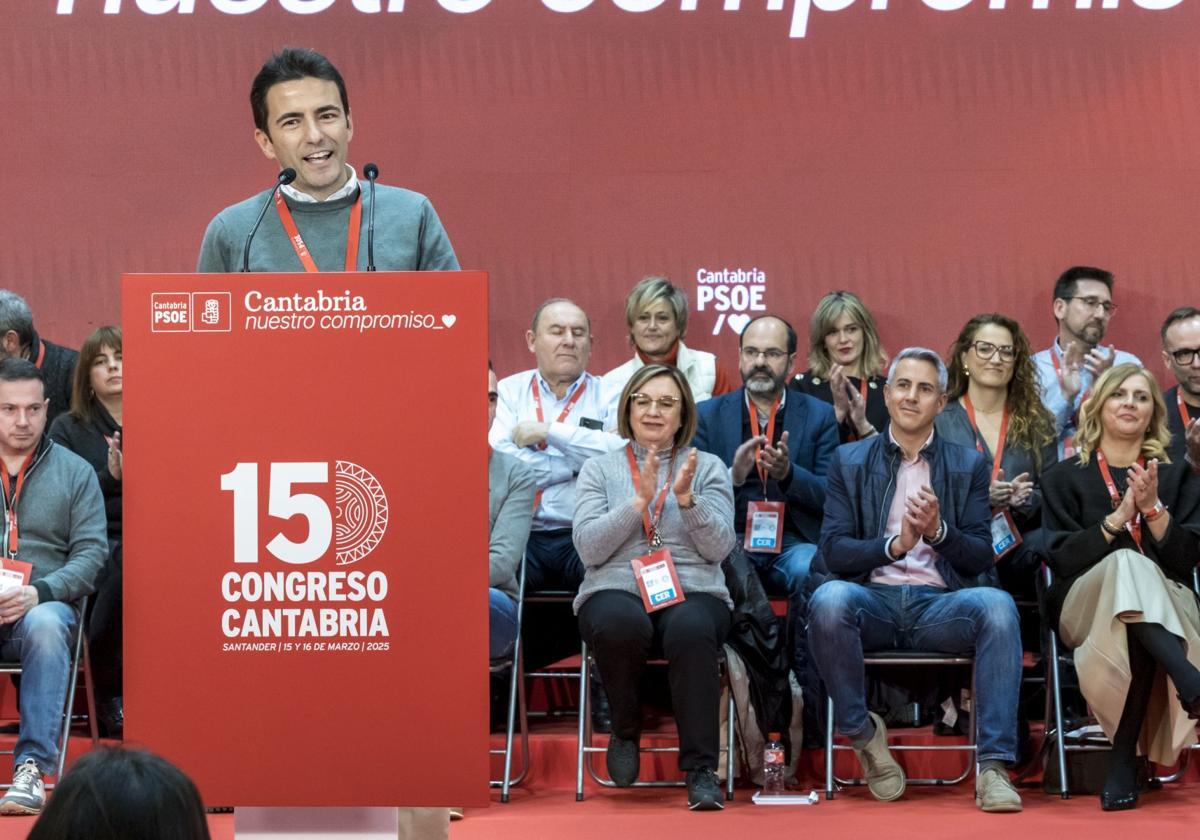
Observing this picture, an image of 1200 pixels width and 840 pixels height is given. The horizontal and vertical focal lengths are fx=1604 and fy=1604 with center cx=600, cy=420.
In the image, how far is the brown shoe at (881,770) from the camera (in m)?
4.54

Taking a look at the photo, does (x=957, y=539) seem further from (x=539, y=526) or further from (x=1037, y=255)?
(x=1037, y=255)

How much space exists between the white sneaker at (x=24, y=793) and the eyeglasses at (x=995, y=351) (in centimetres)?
325

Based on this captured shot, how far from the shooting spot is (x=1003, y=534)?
514 cm

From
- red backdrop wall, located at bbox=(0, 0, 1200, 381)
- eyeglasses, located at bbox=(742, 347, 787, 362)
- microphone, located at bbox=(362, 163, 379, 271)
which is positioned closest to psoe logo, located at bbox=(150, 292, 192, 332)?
microphone, located at bbox=(362, 163, 379, 271)

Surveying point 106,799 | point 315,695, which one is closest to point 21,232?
point 315,695

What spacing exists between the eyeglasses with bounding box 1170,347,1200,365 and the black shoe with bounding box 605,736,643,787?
243cm

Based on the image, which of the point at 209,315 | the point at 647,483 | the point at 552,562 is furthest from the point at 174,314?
the point at 552,562

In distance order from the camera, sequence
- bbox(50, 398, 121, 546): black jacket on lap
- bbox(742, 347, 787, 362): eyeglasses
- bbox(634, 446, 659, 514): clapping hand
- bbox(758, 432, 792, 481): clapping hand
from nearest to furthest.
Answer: bbox(634, 446, 659, 514): clapping hand → bbox(758, 432, 792, 481): clapping hand → bbox(50, 398, 121, 546): black jacket on lap → bbox(742, 347, 787, 362): eyeglasses

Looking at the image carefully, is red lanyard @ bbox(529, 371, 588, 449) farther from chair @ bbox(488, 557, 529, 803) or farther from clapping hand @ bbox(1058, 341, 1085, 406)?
clapping hand @ bbox(1058, 341, 1085, 406)

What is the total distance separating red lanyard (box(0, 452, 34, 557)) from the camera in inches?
191

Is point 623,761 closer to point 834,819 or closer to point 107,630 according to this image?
point 834,819

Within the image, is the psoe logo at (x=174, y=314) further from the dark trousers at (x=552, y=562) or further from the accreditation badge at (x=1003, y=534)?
the accreditation badge at (x=1003, y=534)

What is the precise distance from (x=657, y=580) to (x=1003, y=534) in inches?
48.7

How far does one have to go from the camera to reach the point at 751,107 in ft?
20.6
